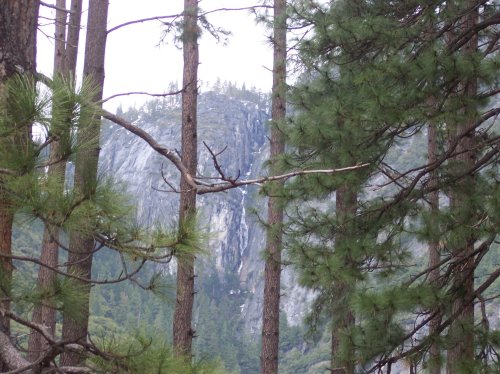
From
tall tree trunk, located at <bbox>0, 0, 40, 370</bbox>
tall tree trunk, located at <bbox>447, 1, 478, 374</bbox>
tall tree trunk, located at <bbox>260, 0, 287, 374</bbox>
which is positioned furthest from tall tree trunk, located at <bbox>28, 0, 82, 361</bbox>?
tall tree trunk, located at <bbox>0, 0, 40, 370</bbox>

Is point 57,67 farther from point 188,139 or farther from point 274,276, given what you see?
point 274,276

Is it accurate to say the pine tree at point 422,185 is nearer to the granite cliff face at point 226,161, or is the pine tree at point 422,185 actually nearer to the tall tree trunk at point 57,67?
the tall tree trunk at point 57,67

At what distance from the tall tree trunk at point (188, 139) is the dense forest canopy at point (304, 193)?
18mm

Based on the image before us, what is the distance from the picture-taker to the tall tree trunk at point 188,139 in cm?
581

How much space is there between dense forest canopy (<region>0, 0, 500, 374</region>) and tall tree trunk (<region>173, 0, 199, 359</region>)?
0.7 inches

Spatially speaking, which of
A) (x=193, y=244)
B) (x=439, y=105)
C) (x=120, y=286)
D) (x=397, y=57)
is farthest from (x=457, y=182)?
(x=120, y=286)

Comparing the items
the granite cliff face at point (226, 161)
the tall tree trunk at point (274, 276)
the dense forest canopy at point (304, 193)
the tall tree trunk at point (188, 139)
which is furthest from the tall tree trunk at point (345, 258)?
the granite cliff face at point (226, 161)

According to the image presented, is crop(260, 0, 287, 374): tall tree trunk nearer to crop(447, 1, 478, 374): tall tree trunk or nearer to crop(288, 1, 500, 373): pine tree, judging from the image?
crop(288, 1, 500, 373): pine tree

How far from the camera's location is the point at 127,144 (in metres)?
98.8

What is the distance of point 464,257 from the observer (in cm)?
462

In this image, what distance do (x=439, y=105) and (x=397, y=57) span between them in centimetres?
42

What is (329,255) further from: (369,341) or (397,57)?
(397,57)

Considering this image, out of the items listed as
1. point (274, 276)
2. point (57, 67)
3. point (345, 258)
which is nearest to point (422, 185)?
point (345, 258)

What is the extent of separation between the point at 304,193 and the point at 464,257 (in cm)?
113
